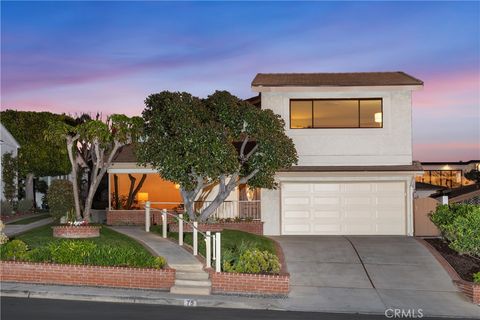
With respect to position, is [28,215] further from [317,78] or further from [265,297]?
[265,297]

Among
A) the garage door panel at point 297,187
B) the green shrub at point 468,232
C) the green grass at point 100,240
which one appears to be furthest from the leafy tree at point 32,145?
the green shrub at point 468,232

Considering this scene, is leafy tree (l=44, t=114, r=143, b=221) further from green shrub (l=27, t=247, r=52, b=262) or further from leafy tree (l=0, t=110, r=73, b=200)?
leafy tree (l=0, t=110, r=73, b=200)

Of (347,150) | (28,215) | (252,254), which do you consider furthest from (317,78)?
(28,215)

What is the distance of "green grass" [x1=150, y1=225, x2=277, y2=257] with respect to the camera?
2008 centimetres

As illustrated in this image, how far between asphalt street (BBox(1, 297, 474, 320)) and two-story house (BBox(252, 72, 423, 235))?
10661 millimetres

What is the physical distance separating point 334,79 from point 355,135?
2.46 m

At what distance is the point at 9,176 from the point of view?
33031 millimetres

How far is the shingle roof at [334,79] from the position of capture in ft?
81.7

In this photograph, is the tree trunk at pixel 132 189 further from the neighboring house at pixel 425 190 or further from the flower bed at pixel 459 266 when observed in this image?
the neighboring house at pixel 425 190

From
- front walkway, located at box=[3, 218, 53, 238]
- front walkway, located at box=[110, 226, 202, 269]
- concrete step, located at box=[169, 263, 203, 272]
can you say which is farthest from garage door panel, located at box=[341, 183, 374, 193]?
front walkway, located at box=[3, 218, 53, 238]

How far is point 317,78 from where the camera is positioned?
2623 centimetres

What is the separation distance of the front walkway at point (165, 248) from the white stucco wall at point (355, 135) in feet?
22.2

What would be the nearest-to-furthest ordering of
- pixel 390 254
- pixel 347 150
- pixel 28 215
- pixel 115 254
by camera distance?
pixel 115 254, pixel 390 254, pixel 347 150, pixel 28 215

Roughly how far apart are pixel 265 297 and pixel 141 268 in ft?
10.5
